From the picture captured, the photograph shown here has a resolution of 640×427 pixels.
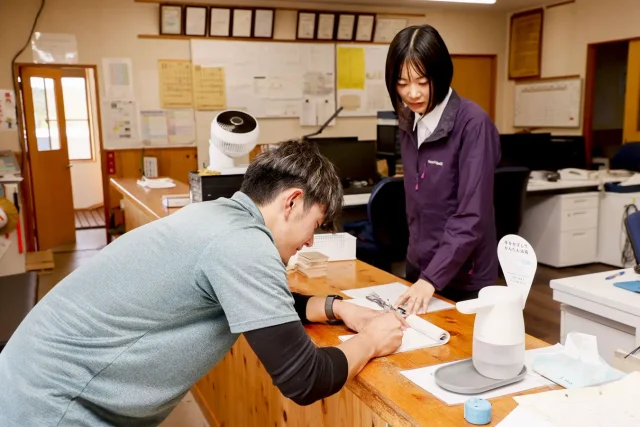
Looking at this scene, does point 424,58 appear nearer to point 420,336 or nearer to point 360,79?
point 420,336

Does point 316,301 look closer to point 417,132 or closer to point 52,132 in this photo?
point 417,132

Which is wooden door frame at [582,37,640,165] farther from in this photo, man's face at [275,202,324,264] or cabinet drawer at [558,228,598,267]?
man's face at [275,202,324,264]

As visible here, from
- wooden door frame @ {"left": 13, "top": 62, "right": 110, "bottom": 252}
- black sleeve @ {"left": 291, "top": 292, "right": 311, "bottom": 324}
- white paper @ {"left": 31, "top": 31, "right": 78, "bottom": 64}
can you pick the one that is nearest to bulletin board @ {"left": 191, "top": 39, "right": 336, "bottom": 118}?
wooden door frame @ {"left": 13, "top": 62, "right": 110, "bottom": 252}

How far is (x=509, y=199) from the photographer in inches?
143

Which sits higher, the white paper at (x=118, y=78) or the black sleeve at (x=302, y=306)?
the white paper at (x=118, y=78)

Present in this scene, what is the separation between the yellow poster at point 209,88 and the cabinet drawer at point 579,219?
355cm

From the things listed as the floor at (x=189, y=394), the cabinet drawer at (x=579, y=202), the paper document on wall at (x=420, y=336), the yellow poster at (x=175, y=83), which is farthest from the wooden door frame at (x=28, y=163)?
the paper document on wall at (x=420, y=336)

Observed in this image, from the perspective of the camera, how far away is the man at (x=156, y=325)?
1001 millimetres

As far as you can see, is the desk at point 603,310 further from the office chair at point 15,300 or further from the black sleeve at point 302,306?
the office chair at point 15,300

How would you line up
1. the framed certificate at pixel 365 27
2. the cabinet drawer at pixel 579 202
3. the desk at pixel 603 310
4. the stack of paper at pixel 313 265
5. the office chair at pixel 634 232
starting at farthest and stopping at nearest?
1. the framed certificate at pixel 365 27
2. the cabinet drawer at pixel 579 202
3. the office chair at pixel 634 232
4. the stack of paper at pixel 313 265
5. the desk at pixel 603 310

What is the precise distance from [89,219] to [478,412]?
7328 mm

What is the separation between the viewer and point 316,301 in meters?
1.52

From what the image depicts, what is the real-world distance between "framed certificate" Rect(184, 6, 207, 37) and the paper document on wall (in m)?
5.14

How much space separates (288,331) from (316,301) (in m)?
0.50
